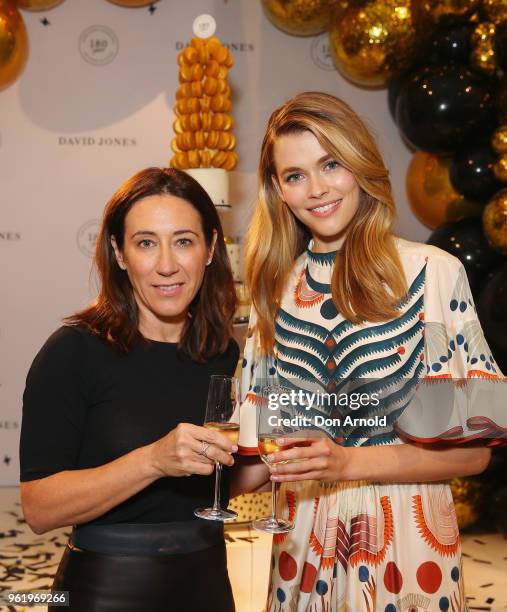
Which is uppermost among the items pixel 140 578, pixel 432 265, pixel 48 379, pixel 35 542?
pixel 432 265

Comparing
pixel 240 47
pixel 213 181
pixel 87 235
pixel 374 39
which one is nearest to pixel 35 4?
pixel 240 47

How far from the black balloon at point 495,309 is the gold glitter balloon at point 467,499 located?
728mm

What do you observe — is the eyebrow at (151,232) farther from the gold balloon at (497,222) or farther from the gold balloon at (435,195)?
the gold balloon at (435,195)

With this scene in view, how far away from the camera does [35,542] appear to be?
3885mm

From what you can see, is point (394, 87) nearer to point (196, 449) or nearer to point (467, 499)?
point (467, 499)

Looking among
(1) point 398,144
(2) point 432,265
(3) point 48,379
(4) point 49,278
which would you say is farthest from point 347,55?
(3) point 48,379

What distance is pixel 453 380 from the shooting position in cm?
173

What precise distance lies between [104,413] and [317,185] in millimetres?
737

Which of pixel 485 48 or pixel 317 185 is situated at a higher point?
pixel 485 48

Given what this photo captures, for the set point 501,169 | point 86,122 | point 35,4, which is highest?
point 35,4

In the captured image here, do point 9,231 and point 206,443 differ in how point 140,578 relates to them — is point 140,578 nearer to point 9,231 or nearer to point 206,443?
point 206,443

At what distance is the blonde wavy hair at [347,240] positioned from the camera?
1811mm

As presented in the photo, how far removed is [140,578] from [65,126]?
3757 millimetres

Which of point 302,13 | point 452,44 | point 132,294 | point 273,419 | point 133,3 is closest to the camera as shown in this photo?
point 273,419
